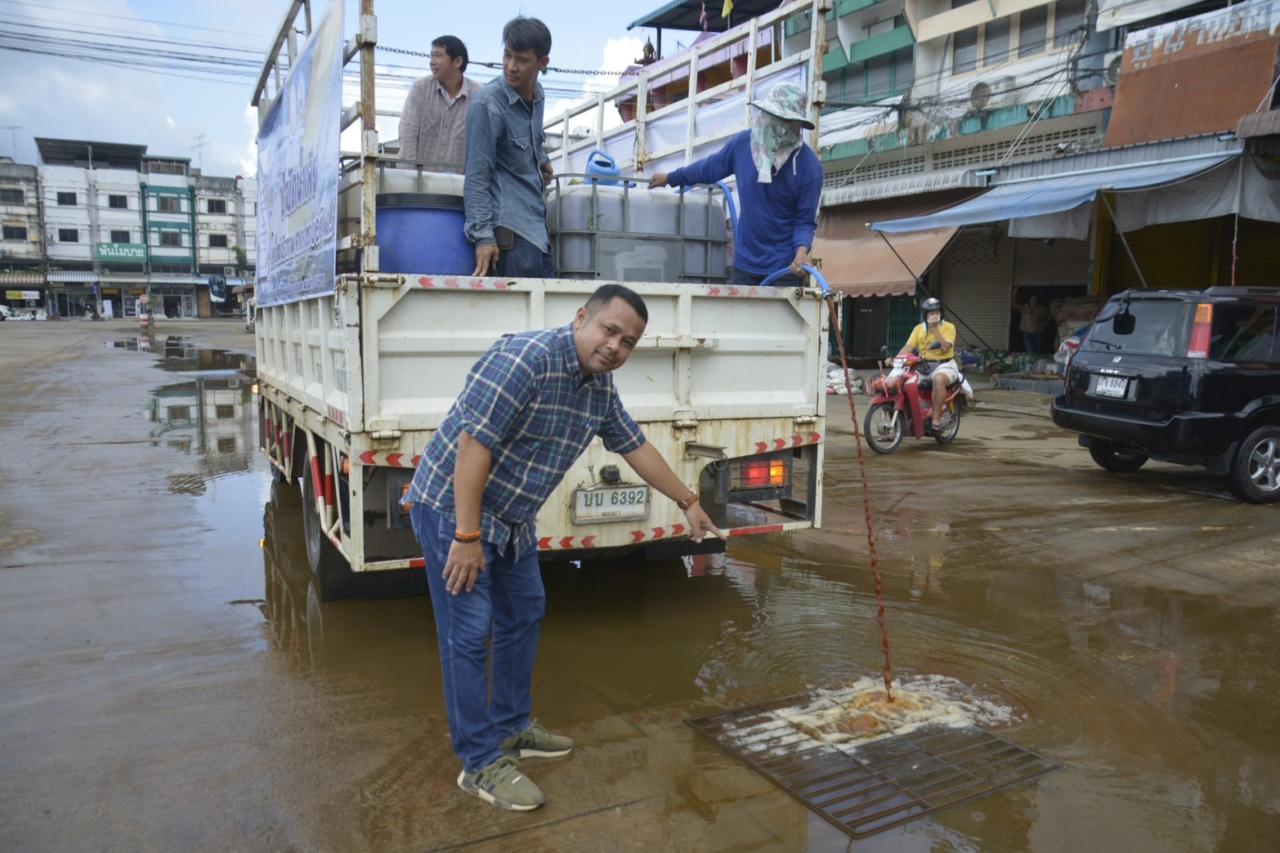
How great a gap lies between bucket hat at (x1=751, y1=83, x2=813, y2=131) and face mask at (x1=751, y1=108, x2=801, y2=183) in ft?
0.28

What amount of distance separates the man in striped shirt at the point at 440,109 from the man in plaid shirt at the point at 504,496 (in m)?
2.83

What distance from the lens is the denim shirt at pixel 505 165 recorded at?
4301 millimetres

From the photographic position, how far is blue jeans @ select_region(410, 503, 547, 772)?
2935 millimetres

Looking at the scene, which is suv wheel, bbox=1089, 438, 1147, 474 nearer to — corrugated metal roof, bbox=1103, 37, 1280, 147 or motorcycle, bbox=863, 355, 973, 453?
motorcycle, bbox=863, 355, 973, 453

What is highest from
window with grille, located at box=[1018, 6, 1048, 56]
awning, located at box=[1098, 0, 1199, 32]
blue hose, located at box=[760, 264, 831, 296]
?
window with grille, located at box=[1018, 6, 1048, 56]

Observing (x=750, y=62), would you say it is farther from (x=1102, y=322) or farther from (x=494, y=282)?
(x=1102, y=322)

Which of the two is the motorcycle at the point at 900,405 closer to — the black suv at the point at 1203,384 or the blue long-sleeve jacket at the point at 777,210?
the black suv at the point at 1203,384

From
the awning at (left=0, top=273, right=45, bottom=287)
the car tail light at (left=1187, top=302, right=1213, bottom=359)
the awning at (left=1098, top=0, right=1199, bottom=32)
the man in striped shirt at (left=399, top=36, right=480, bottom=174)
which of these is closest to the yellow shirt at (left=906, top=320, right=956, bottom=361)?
the car tail light at (left=1187, top=302, right=1213, bottom=359)

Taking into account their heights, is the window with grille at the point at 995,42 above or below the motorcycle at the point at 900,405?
above

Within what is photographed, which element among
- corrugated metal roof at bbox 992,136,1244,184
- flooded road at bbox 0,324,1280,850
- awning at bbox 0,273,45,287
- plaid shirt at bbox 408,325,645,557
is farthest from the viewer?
awning at bbox 0,273,45,287

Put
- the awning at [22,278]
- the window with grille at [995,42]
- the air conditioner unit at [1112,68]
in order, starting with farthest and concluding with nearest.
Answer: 1. the awning at [22,278]
2. the window with grille at [995,42]
3. the air conditioner unit at [1112,68]

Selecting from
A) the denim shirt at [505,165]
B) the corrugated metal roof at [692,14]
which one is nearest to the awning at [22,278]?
the corrugated metal roof at [692,14]

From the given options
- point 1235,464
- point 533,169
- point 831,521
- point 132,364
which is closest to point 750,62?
point 533,169

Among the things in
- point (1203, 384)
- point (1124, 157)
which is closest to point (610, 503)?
point (1203, 384)
